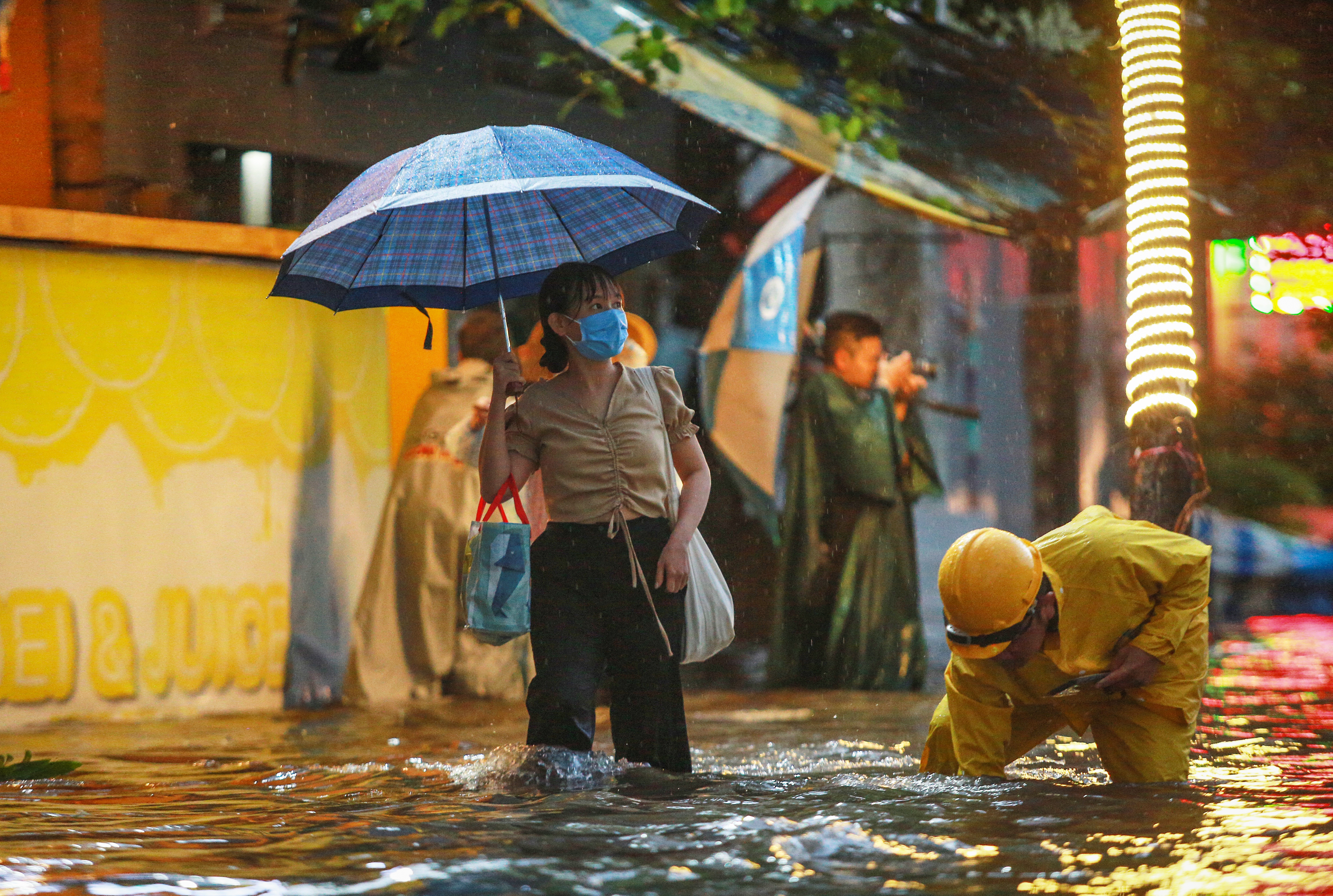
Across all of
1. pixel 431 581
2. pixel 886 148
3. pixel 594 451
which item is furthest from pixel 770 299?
pixel 594 451

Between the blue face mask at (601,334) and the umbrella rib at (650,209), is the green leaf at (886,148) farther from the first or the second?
the blue face mask at (601,334)

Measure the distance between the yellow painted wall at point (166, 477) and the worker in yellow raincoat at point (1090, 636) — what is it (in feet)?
16.5

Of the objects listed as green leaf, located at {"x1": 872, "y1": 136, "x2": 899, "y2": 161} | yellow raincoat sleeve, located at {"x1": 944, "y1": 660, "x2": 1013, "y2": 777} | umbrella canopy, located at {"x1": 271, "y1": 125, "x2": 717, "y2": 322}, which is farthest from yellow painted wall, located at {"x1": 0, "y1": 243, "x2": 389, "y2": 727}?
yellow raincoat sleeve, located at {"x1": 944, "y1": 660, "x2": 1013, "y2": 777}

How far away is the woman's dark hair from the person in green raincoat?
15.1 feet

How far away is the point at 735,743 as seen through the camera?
6152 millimetres

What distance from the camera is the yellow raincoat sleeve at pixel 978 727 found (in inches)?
160

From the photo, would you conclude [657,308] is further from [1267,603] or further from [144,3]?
[1267,603]

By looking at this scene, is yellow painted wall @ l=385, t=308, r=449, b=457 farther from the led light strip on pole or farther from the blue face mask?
the blue face mask

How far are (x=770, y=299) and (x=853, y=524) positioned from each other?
1459 mm

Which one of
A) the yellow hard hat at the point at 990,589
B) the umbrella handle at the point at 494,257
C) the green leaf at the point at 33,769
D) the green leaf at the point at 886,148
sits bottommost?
the green leaf at the point at 33,769

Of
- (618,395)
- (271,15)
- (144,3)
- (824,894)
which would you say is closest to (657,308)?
(271,15)

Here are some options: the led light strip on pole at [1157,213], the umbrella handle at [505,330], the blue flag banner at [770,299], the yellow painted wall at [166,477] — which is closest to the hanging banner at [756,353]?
the blue flag banner at [770,299]

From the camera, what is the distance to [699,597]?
4109 mm

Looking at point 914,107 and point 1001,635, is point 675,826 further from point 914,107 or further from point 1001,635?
point 914,107
